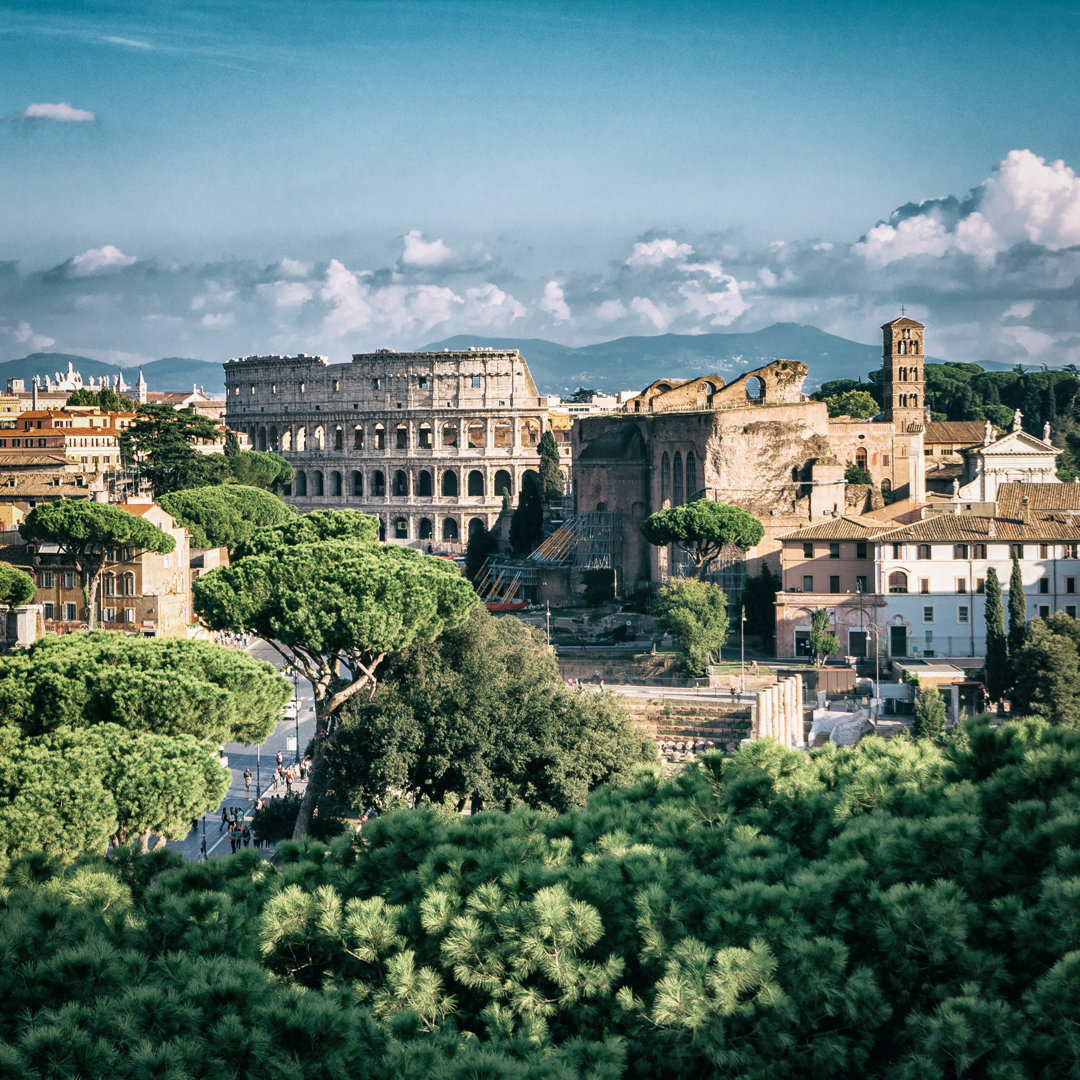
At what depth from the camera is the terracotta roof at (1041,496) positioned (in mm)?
38750

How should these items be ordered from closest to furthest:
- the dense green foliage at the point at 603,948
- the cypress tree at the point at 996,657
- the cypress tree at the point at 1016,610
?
→ the dense green foliage at the point at 603,948, the cypress tree at the point at 996,657, the cypress tree at the point at 1016,610

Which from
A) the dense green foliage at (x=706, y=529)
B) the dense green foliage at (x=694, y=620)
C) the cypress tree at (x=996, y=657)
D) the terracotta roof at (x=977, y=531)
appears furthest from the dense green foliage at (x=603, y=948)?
the dense green foliage at (x=706, y=529)

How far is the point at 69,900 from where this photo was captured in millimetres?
10258

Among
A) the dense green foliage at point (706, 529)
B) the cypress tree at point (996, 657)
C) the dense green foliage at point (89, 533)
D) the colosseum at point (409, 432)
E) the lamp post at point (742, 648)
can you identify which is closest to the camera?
the cypress tree at point (996, 657)

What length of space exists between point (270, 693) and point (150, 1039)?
11931mm

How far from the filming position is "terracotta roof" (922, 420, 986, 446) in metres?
Result: 56.4

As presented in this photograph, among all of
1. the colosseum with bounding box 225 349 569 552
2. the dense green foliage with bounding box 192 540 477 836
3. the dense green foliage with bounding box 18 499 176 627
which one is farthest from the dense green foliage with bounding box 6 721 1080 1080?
the colosseum with bounding box 225 349 569 552

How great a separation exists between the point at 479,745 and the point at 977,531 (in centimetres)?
1768

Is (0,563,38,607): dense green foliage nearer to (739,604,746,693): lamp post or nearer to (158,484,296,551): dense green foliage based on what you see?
(158,484,296,551): dense green foliage

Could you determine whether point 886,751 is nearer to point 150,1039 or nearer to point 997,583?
point 150,1039

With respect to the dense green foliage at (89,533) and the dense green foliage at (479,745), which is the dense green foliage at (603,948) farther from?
the dense green foliage at (89,533)

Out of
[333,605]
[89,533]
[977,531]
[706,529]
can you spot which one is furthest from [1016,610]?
[89,533]

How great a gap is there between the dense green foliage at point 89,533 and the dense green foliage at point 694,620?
1347 centimetres

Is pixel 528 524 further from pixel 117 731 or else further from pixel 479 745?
pixel 117 731
